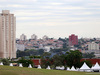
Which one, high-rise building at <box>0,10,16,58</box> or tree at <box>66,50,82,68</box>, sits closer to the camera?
tree at <box>66,50,82,68</box>

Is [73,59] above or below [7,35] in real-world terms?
below

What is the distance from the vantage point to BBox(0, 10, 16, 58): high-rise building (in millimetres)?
138000

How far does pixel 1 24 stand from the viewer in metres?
142

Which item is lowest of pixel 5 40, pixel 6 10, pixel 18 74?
pixel 18 74

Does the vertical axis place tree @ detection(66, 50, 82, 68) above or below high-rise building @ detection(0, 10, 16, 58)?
below

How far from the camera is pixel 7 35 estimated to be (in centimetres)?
14088

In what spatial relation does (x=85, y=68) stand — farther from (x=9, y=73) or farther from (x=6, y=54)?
(x=6, y=54)

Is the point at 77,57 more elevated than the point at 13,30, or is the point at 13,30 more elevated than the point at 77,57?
the point at 13,30

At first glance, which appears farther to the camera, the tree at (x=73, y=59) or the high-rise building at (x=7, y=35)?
the high-rise building at (x=7, y=35)

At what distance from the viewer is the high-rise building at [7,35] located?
453 feet

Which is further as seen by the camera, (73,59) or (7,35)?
(7,35)

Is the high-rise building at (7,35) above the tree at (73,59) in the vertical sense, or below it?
above

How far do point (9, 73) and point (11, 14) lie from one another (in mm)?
111594

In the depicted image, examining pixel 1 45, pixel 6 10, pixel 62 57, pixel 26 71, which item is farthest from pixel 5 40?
pixel 26 71
